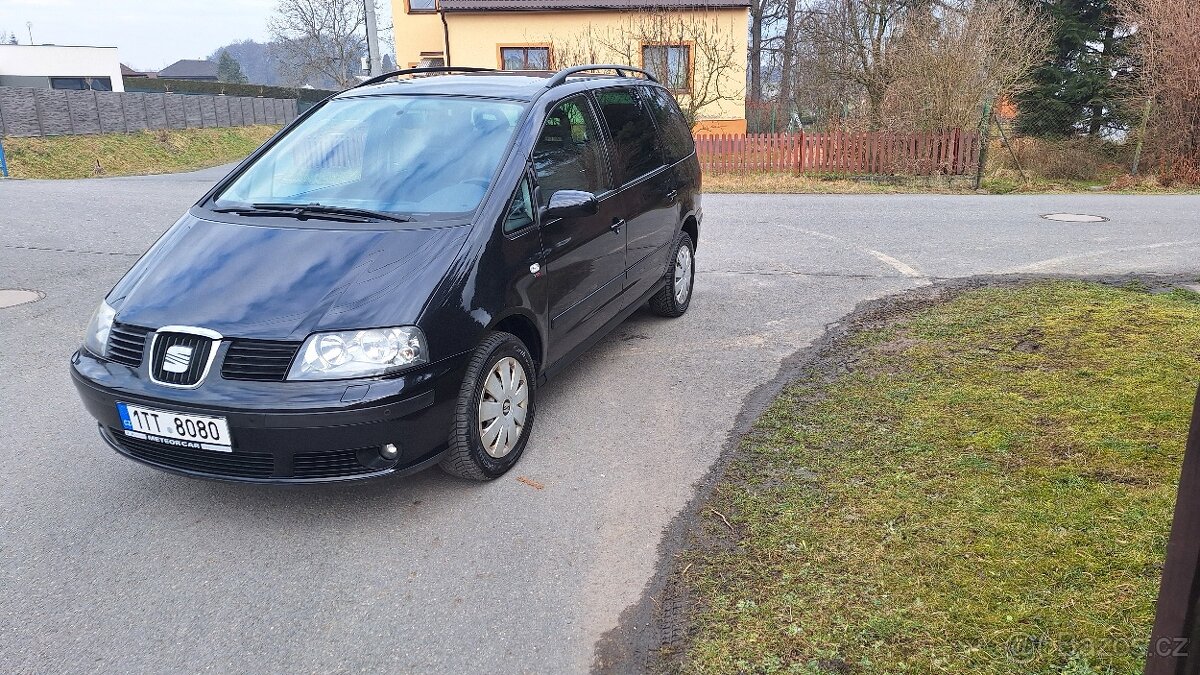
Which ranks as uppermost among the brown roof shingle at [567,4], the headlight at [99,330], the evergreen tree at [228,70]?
the evergreen tree at [228,70]

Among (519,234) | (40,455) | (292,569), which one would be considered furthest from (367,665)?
(40,455)

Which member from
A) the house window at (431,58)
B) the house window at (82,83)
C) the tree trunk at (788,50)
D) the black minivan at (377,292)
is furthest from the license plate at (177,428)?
the house window at (82,83)

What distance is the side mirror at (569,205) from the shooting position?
4.08 meters

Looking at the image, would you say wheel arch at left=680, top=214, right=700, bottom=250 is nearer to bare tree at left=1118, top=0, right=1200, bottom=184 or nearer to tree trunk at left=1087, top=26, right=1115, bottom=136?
bare tree at left=1118, top=0, right=1200, bottom=184

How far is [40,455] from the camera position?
4.13 m

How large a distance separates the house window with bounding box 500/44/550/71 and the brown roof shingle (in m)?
1.17

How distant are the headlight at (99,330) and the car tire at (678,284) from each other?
3.66 m

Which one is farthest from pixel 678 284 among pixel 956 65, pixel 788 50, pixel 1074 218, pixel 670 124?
pixel 788 50

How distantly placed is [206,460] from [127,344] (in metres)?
0.62

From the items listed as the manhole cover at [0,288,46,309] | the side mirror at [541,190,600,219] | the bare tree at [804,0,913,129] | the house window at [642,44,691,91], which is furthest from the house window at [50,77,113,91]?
the side mirror at [541,190,600,219]

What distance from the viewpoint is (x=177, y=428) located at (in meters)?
3.23

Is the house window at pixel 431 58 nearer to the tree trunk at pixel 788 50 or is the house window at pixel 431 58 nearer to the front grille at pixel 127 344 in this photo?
the tree trunk at pixel 788 50

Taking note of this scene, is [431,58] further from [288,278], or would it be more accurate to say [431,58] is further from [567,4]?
[288,278]

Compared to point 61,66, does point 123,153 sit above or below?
below
